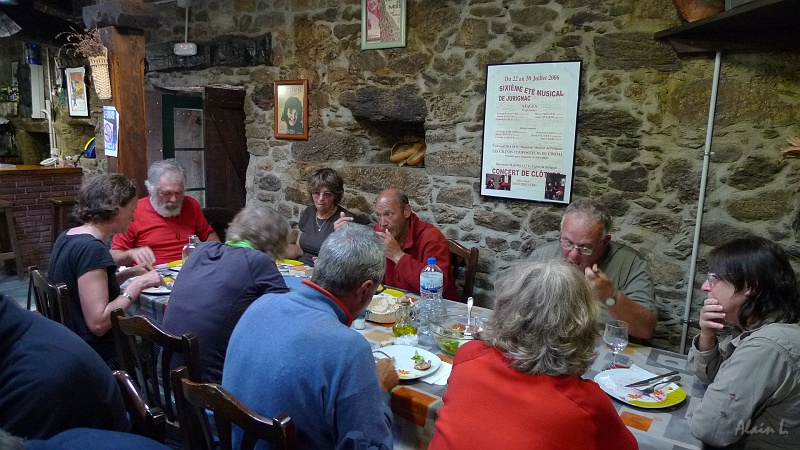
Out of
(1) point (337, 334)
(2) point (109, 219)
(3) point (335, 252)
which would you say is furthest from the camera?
(2) point (109, 219)

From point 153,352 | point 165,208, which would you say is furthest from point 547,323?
point 165,208

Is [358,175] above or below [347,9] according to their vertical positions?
below

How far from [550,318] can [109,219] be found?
2166 millimetres

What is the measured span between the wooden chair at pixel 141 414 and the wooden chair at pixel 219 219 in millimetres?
3179

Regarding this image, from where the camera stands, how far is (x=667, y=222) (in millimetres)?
2996

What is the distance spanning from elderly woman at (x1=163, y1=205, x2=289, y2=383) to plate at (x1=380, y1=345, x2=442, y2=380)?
1.55ft

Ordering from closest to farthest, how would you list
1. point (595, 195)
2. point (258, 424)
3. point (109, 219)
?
point (258, 424), point (109, 219), point (595, 195)

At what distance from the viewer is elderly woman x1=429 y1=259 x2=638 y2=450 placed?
3.84ft

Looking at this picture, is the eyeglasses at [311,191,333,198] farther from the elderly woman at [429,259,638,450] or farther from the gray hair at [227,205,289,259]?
the elderly woman at [429,259,638,450]

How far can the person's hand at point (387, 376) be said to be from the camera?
66.1 inches

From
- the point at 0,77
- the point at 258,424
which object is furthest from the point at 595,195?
the point at 0,77

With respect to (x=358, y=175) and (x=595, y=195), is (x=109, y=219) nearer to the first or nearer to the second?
(x=358, y=175)

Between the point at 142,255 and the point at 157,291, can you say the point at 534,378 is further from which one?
the point at 142,255

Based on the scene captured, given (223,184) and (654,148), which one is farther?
(223,184)
